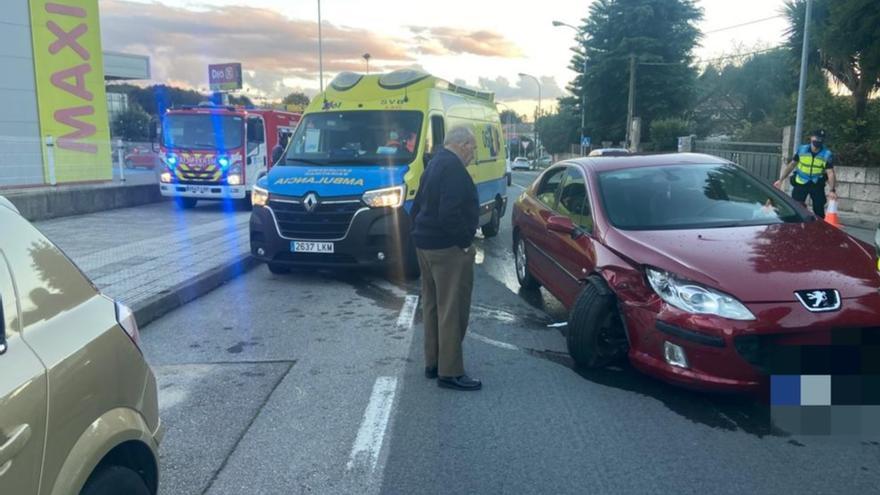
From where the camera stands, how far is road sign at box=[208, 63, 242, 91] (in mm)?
45594

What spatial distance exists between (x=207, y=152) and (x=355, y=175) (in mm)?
10358

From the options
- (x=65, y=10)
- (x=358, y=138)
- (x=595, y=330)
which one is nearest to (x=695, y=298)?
(x=595, y=330)

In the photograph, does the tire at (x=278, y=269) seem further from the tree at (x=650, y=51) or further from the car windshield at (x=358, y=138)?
the tree at (x=650, y=51)

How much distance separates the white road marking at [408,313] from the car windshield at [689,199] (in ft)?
7.19

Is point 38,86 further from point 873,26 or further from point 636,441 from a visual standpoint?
point 873,26

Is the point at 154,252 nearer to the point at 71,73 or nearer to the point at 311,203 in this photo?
the point at 311,203

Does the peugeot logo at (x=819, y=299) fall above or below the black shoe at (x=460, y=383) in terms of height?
above

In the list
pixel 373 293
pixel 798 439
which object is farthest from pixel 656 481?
pixel 373 293

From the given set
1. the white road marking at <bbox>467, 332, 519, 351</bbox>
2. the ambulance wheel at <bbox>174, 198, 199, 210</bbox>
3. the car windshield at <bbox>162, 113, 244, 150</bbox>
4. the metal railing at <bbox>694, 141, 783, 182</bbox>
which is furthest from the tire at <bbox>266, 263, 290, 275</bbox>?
the metal railing at <bbox>694, 141, 783, 182</bbox>

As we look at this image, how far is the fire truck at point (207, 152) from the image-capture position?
17250mm

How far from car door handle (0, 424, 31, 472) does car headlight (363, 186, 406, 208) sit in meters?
6.17

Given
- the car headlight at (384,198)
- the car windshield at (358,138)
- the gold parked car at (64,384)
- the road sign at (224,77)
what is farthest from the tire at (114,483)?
the road sign at (224,77)

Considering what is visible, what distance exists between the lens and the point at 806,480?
3406 mm

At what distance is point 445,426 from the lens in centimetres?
412
